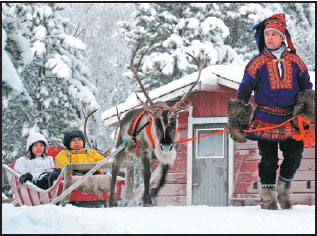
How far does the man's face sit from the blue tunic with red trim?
8 cm

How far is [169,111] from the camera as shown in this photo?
6.46m

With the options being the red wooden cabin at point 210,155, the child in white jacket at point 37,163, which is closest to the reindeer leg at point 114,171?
the child in white jacket at point 37,163

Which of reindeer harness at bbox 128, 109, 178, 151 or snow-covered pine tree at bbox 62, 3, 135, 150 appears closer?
reindeer harness at bbox 128, 109, 178, 151

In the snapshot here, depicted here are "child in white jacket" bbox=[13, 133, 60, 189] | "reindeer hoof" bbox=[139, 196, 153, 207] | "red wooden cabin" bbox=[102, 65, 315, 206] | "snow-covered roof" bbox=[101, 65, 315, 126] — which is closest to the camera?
"reindeer hoof" bbox=[139, 196, 153, 207]

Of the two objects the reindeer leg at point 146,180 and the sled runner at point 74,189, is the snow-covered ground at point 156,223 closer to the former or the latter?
the reindeer leg at point 146,180

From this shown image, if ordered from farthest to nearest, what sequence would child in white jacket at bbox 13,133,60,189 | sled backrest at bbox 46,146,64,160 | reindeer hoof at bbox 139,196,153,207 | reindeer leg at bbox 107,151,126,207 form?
sled backrest at bbox 46,146,64,160, child in white jacket at bbox 13,133,60,189, reindeer leg at bbox 107,151,126,207, reindeer hoof at bbox 139,196,153,207

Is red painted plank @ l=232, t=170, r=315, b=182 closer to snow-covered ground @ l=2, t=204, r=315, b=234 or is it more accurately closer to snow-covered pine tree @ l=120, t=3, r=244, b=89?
snow-covered ground @ l=2, t=204, r=315, b=234

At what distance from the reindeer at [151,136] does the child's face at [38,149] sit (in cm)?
164

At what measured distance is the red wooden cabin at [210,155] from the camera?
1139 cm

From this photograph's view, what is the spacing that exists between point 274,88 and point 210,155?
21.4ft

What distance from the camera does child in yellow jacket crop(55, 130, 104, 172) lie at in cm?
857

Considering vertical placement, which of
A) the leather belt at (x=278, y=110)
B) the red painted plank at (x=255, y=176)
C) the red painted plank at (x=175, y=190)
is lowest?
the red painted plank at (x=175, y=190)

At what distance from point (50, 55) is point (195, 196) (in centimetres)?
922

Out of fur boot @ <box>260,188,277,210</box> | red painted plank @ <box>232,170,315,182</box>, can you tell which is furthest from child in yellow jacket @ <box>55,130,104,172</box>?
red painted plank @ <box>232,170,315,182</box>
